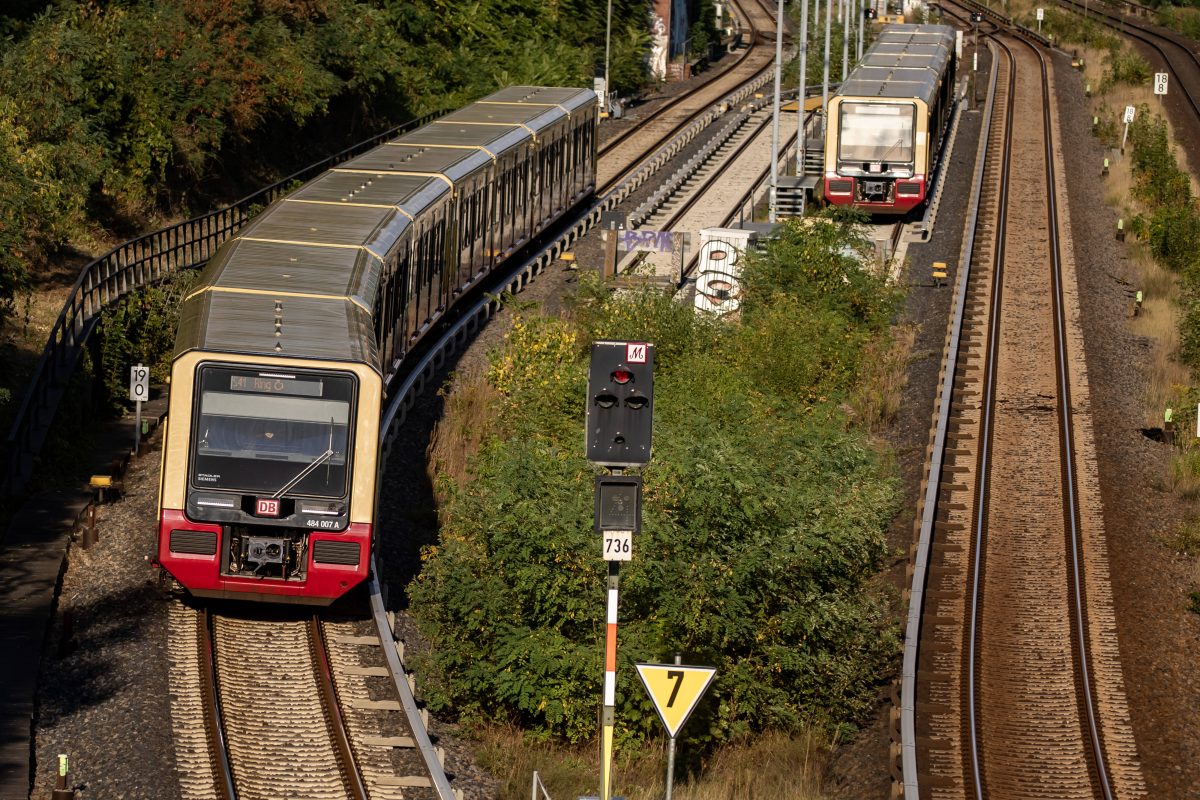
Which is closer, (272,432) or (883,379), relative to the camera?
(272,432)

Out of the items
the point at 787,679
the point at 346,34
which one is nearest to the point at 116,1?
the point at 346,34

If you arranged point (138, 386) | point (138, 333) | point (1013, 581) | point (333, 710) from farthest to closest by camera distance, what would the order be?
1. point (138, 333)
2. point (138, 386)
3. point (1013, 581)
4. point (333, 710)

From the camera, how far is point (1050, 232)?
4178 centimetres

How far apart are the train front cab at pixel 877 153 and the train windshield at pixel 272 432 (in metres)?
24.6

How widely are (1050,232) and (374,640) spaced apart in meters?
28.2

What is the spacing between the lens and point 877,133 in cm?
4012

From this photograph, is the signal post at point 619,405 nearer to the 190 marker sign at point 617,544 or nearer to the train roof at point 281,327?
the 190 marker sign at point 617,544

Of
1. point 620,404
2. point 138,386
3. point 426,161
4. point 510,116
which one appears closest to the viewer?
point 620,404

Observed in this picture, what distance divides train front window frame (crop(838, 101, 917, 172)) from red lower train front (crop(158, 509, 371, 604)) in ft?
82.9

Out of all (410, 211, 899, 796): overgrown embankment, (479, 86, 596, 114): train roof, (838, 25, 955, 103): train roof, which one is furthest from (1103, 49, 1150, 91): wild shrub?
(410, 211, 899, 796): overgrown embankment

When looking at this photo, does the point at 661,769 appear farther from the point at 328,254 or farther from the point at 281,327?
the point at 328,254

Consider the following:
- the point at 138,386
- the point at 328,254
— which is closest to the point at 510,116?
the point at 328,254

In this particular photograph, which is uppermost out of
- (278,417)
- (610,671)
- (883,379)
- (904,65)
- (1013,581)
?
(904,65)

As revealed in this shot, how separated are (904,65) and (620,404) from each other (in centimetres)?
3678
